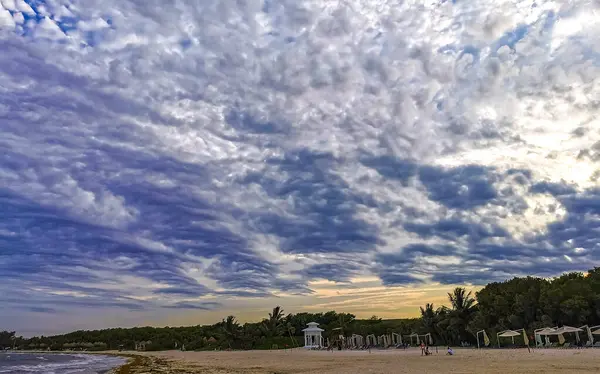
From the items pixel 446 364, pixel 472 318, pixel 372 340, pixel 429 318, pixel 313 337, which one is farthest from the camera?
pixel 313 337

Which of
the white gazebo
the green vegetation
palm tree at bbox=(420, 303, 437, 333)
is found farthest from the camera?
the white gazebo

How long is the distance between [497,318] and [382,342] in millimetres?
18714

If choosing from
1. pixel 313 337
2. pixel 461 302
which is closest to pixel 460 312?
pixel 461 302

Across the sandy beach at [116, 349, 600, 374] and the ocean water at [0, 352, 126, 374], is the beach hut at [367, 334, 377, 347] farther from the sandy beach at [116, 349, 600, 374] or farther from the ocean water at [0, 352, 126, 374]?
the ocean water at [0, 352, 126, 374]

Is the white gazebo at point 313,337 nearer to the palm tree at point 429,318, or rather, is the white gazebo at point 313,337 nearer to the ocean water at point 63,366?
the palm tree at point 429,318

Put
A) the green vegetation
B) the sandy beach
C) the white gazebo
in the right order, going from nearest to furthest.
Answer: the sandy beach → the green vegetation → the white gazebo

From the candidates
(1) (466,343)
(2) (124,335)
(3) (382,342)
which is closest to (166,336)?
(2) (124,335)

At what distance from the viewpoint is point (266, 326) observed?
80125mm

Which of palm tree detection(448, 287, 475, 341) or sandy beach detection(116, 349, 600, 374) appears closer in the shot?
sandy beach detection(116, 349, 600, 374)

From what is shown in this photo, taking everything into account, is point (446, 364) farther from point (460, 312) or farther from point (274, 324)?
point (274, 324)

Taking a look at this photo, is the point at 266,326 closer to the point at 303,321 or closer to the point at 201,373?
the point at 303,321

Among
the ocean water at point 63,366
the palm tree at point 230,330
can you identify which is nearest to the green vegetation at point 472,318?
the palm tree at point 230,330

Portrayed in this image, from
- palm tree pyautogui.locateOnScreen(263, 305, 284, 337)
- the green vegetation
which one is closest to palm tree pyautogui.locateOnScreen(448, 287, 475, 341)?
the green vegetation

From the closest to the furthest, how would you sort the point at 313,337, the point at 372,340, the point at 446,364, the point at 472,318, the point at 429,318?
the point at 446,364, the point at 472,318, the point at 429,318, the point at 372,340, the point at 313,337
